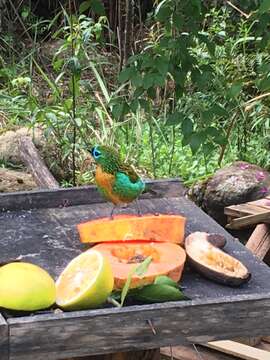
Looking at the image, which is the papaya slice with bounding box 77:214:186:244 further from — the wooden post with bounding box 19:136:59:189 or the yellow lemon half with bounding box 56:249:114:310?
the wooden post with bounding box 19:136:59:189

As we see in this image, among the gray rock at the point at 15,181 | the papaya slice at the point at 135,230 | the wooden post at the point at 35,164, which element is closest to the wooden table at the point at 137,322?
the papaya slice at the point at 135,230

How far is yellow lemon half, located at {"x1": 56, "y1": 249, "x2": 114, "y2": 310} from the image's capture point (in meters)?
1.72

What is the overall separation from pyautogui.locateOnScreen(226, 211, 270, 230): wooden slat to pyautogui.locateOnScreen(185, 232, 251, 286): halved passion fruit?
1.51 m

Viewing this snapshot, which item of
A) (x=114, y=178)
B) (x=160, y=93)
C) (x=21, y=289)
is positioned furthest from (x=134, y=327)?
(x=160, y=93)

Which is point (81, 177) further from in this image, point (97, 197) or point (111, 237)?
point (111, 237)

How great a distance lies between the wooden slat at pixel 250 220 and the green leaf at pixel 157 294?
1.96 meters

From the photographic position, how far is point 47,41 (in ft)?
27.2

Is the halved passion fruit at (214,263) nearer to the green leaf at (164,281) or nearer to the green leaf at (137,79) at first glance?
the green leaf at (164,281)

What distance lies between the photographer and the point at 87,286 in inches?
68.2

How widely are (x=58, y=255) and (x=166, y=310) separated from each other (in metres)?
0.59

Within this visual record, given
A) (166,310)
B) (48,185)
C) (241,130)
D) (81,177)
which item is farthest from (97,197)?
(241,130)

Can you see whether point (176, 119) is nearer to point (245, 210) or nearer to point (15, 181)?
point (245, 210)

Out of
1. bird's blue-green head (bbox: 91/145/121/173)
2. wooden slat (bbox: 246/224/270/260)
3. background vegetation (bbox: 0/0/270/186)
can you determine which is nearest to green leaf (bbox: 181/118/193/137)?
background vegetation (bbox: 0/0/270/186)

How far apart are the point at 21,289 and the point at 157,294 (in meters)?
0.31
